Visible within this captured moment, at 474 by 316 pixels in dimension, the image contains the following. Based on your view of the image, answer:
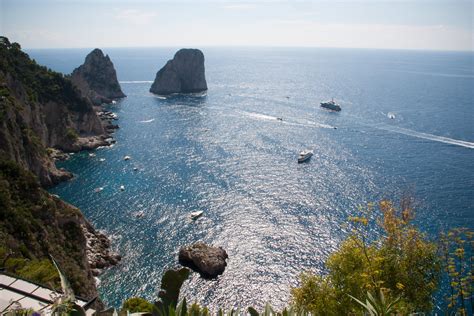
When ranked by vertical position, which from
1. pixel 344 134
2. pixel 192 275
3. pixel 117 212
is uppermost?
pixel 344 134

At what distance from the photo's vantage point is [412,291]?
84.2 ft

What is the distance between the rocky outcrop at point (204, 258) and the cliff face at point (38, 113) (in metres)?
41.6

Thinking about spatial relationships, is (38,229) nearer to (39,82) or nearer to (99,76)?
(39,82)

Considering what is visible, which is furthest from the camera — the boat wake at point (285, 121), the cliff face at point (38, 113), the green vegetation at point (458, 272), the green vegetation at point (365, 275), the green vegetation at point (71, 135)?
the boat wake at point (285, 121)

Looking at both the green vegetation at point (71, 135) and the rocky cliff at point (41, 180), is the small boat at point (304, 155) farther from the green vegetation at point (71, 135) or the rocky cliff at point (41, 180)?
the green vegetation at point (71, 135)

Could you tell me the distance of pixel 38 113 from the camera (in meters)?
103

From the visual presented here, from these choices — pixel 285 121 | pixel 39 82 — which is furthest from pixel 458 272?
pixel 39 82

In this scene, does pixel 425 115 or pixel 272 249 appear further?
pixel 425 115

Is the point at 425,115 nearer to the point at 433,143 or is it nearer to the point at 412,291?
the point at 433,143

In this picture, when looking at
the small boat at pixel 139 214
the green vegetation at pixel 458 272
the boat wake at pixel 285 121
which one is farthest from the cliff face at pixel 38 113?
the green vegetation at pixel 458 272

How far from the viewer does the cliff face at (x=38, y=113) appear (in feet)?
254

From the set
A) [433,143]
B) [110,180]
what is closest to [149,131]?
[110,180]

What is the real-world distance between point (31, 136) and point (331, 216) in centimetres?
7285

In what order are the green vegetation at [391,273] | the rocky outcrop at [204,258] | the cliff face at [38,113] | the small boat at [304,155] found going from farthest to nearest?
the small boat at [304,155] → the cliff face at [38,113] → the rocky outcrop at [204,258] → the green vegetation at [391,273]
